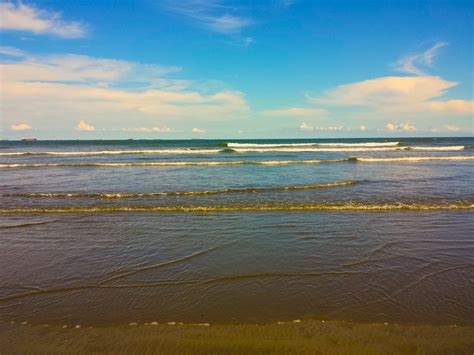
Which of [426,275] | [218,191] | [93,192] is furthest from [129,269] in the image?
[93,192]

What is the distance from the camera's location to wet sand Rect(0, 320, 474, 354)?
3.46 m

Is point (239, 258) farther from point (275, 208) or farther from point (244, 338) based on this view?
point (275, 208)

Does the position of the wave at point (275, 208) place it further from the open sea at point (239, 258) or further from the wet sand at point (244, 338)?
the wet sand at point (244, 338)

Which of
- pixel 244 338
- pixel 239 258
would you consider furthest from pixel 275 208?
pixel 244 338

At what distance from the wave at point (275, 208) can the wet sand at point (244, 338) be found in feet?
20.2

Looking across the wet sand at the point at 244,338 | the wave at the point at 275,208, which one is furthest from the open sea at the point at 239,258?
the wet sand at the point at 244,338

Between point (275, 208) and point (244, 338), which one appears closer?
point (244, 338)

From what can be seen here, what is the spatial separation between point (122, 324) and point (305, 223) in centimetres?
571

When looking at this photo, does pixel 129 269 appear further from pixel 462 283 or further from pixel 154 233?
pixel 462 283

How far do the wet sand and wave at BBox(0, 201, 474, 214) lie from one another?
617cm

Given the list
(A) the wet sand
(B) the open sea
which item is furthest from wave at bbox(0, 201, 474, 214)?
(A) the wet sand

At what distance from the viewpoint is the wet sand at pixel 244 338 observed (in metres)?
3.46

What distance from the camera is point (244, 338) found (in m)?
3.63

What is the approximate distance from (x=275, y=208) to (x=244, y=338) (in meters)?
6.64
